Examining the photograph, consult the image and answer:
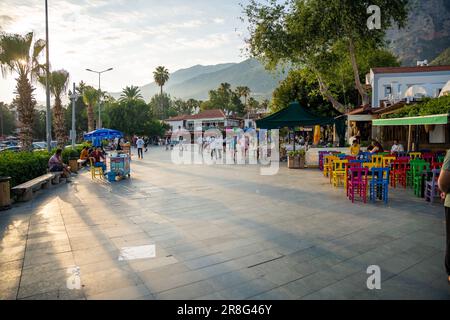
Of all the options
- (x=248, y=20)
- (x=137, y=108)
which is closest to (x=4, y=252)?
(x=248, y=20)

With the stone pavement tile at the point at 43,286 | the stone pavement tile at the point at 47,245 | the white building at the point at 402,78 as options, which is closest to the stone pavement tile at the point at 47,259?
the stone pavement tile at the point at 47,245

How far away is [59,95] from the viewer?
23156mm

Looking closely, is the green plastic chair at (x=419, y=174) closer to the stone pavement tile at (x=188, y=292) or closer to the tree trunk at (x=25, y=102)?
the stone pavement tile at (x=188, y=292)

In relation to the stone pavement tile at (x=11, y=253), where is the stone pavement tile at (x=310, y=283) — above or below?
above

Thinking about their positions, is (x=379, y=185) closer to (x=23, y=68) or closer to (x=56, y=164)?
(x=56, y=164)

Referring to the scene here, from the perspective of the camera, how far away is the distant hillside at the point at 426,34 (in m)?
110

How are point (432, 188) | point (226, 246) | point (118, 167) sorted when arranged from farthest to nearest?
point (118, 167)
point (432, 188)
point (226, 246)

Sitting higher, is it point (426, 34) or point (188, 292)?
point (426, 34)

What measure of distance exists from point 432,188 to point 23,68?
1867 centimetres

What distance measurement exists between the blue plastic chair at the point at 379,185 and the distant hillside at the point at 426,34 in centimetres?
11887

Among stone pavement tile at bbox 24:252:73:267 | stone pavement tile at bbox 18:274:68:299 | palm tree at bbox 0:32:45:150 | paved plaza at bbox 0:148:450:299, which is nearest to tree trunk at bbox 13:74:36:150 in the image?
palm tree at bbox 0:32:45:150

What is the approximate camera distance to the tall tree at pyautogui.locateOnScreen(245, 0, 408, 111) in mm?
19536

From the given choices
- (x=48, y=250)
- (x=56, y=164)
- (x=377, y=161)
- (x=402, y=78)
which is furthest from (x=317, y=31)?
(x=48, y=250)
